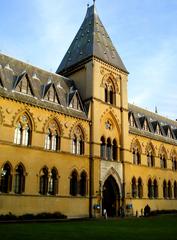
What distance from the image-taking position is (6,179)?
105ft

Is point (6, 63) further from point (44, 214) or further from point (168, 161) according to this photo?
point (168, 161)

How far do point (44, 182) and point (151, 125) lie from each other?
2797cm

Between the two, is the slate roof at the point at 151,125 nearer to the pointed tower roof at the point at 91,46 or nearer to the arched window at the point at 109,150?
the arched window at the point at 109,150

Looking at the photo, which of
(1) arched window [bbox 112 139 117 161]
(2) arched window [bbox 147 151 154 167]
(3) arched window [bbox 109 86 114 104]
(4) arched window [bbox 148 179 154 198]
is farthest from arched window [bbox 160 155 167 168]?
(3) arched window [bbox 109 86 114 104]

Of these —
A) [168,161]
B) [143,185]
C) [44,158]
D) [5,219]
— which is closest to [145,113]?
[168,161]

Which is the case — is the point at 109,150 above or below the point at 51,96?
below

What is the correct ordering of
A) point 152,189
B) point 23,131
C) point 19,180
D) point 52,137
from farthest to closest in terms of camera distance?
point 152,189, point 52,137, point 23,131, point 19,180

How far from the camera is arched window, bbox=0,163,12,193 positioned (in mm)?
31891

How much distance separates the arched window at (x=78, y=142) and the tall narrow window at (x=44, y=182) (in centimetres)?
535

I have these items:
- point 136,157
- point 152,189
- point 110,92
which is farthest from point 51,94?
point 152,189

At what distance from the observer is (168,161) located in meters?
58.0

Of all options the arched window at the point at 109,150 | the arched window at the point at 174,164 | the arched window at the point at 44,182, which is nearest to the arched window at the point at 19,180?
the arched window at the point at 44,182

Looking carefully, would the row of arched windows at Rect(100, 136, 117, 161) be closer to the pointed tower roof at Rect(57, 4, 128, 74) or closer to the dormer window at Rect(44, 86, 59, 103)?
the dormer window at Rect(44, 86, 59, 103)

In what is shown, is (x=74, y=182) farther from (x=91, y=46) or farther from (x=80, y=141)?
(x=91, y=46)
